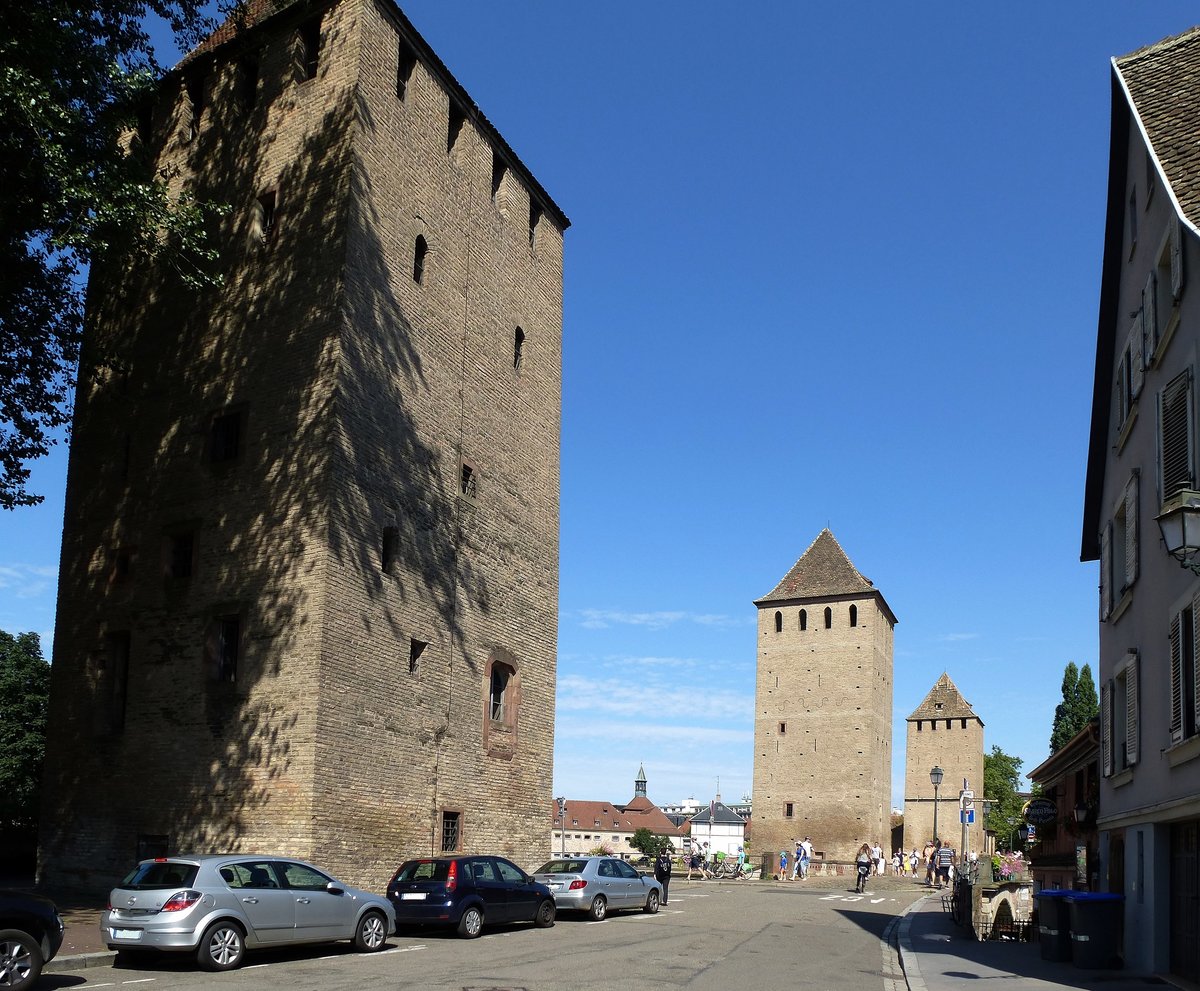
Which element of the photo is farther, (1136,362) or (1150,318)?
(1136,362)

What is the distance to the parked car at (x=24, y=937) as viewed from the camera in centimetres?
1090

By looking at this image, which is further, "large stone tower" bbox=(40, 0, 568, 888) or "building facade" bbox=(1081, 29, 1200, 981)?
"large stone tower" bbox=(40, 0, 568, 888)

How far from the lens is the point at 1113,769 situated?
1838cm

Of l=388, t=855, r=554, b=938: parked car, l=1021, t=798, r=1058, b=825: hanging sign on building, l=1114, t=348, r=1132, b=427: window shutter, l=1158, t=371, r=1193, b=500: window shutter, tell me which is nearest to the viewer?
l=1158, t=371, r=1193, b=500: window shutter

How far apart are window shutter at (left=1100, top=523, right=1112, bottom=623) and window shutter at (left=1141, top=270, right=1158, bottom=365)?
4585 mm

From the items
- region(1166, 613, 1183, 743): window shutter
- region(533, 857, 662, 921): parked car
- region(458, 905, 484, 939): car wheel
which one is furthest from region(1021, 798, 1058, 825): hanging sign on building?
region(458, 905, 484, 939): car wheel

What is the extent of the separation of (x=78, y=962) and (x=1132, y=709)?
14.4 metres

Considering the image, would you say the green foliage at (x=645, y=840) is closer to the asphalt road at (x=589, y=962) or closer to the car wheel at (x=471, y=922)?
the asphalt road at (x=589, y=962)

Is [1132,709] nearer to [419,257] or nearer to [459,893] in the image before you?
[459,893]

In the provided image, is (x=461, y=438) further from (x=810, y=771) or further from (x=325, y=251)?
(x=810, y=771)

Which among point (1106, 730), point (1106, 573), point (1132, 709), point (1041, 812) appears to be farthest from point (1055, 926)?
point (1041, 812)

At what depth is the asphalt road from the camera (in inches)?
488

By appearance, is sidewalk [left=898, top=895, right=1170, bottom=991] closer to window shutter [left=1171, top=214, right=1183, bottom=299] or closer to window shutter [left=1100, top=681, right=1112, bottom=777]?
window shutter [left=1100, top=681, right=1112, bottom=777]

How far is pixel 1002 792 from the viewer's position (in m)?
100
